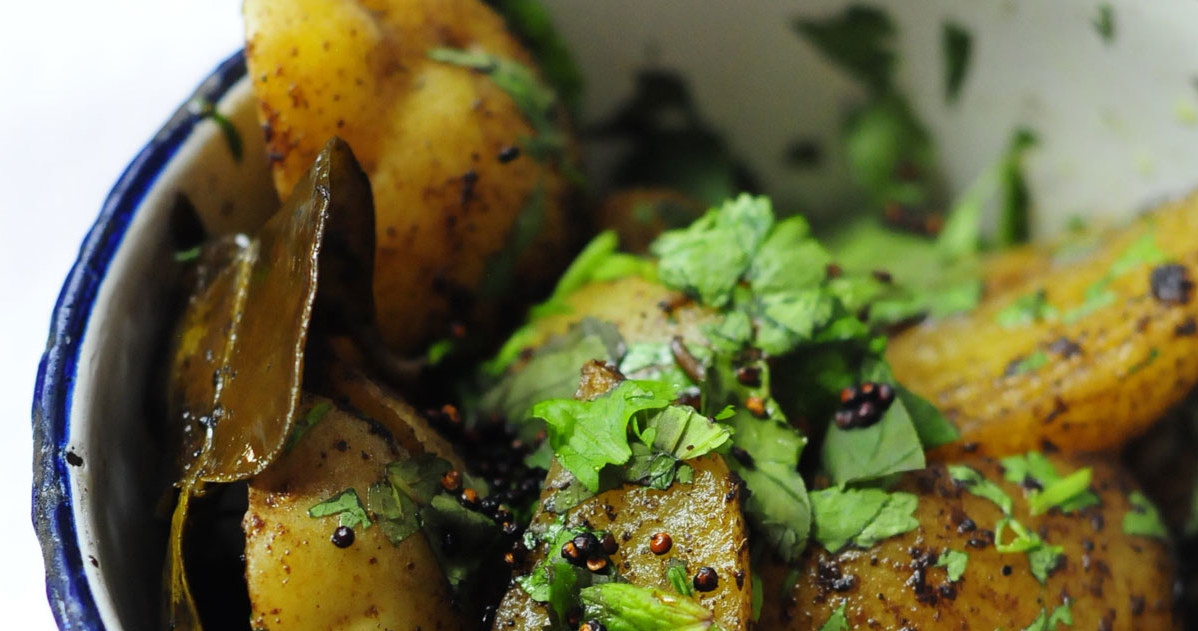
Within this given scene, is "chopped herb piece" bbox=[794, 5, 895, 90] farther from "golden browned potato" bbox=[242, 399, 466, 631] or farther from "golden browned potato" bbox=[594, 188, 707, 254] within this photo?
"golden browned potato" bbox=[242, 399, 466, 631]

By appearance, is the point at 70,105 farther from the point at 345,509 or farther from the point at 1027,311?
the point at 1027,311

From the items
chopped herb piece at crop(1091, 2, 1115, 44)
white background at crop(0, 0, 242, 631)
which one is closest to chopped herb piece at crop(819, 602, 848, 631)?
chopped herb piece at crop(1091, 2, 1115, 44)

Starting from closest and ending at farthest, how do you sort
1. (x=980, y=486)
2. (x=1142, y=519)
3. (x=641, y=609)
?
(x=641, y=609) < (x=980, y=486) < (x=1142, y=519)

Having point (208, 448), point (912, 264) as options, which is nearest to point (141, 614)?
point (208, 448)

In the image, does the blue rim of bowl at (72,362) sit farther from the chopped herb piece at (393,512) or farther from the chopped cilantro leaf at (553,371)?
the chopped cilantro leaf at (553,371)

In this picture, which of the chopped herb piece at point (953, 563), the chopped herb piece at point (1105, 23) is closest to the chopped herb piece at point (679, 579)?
the chopped herb piece at point (953, 563)

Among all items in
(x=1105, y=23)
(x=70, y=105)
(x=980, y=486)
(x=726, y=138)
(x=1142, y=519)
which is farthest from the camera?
(x=70, y=105)

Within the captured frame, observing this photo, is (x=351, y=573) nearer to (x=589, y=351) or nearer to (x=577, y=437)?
Answer: (x=577, y=437)

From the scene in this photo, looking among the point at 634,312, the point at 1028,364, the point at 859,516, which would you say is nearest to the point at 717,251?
the point at 634,312
